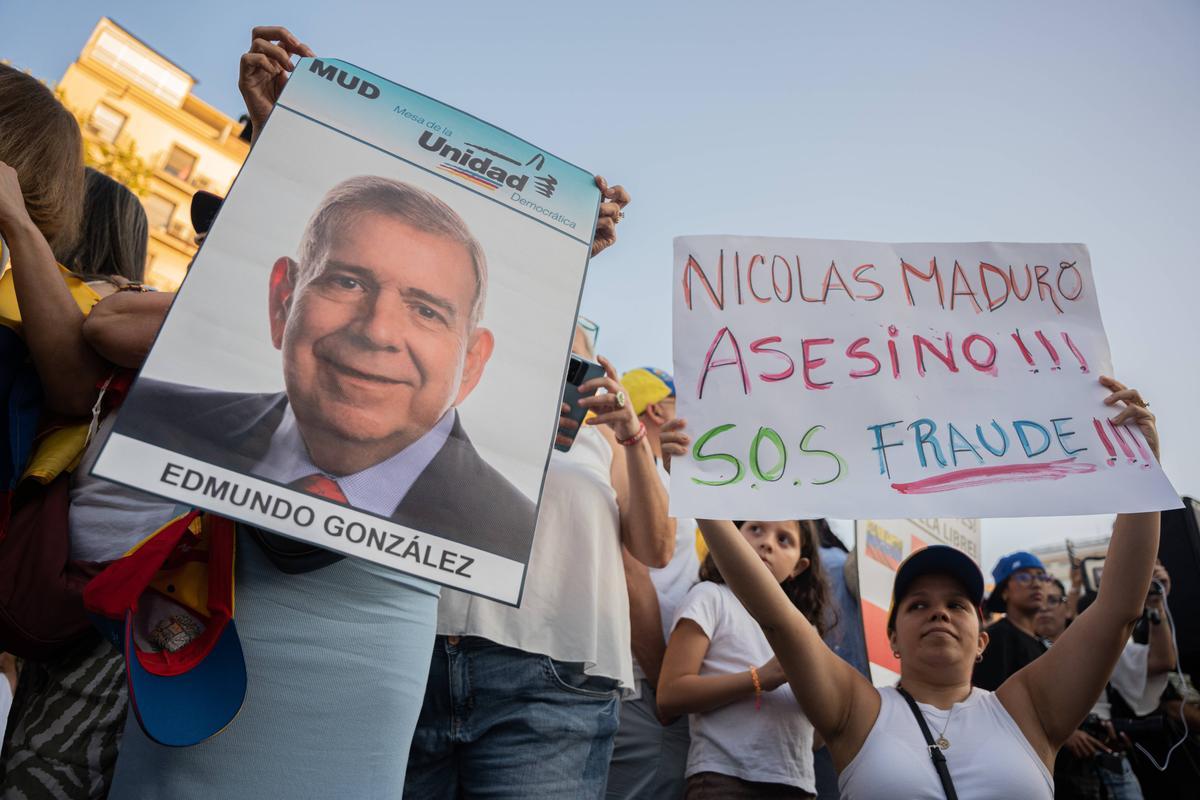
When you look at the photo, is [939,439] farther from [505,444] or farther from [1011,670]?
[1011,670]

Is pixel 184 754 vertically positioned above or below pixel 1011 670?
below

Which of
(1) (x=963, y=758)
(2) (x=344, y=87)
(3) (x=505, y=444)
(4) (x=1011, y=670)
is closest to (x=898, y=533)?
(4) (x=1011, y=670)

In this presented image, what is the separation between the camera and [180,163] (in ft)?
95.9

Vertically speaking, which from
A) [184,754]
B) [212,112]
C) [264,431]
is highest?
[212,112]

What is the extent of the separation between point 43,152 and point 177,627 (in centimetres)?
110

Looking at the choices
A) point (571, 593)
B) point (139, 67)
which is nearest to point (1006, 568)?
point (571, 593)

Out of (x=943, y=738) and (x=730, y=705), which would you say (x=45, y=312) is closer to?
(x=730, y=705)

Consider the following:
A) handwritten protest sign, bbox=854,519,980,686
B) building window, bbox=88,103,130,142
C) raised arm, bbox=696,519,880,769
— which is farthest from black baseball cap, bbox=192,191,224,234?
building window, bbox=88,103,130,142

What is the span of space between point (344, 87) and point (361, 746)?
1.21 metres

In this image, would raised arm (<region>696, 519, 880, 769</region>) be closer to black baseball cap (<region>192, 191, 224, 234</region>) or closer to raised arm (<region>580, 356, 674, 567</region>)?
raised arm (<region>580, 356, 674, 567</region>)

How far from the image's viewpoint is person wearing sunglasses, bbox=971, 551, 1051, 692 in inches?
149

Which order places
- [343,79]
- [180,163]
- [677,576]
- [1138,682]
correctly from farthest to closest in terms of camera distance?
1. [180,163]
2. [1138,682]
3. [677,576]
4. [343,79]

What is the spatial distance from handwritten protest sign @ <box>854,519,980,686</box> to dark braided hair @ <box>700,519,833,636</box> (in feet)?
0.87

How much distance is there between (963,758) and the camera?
1.92 metres
